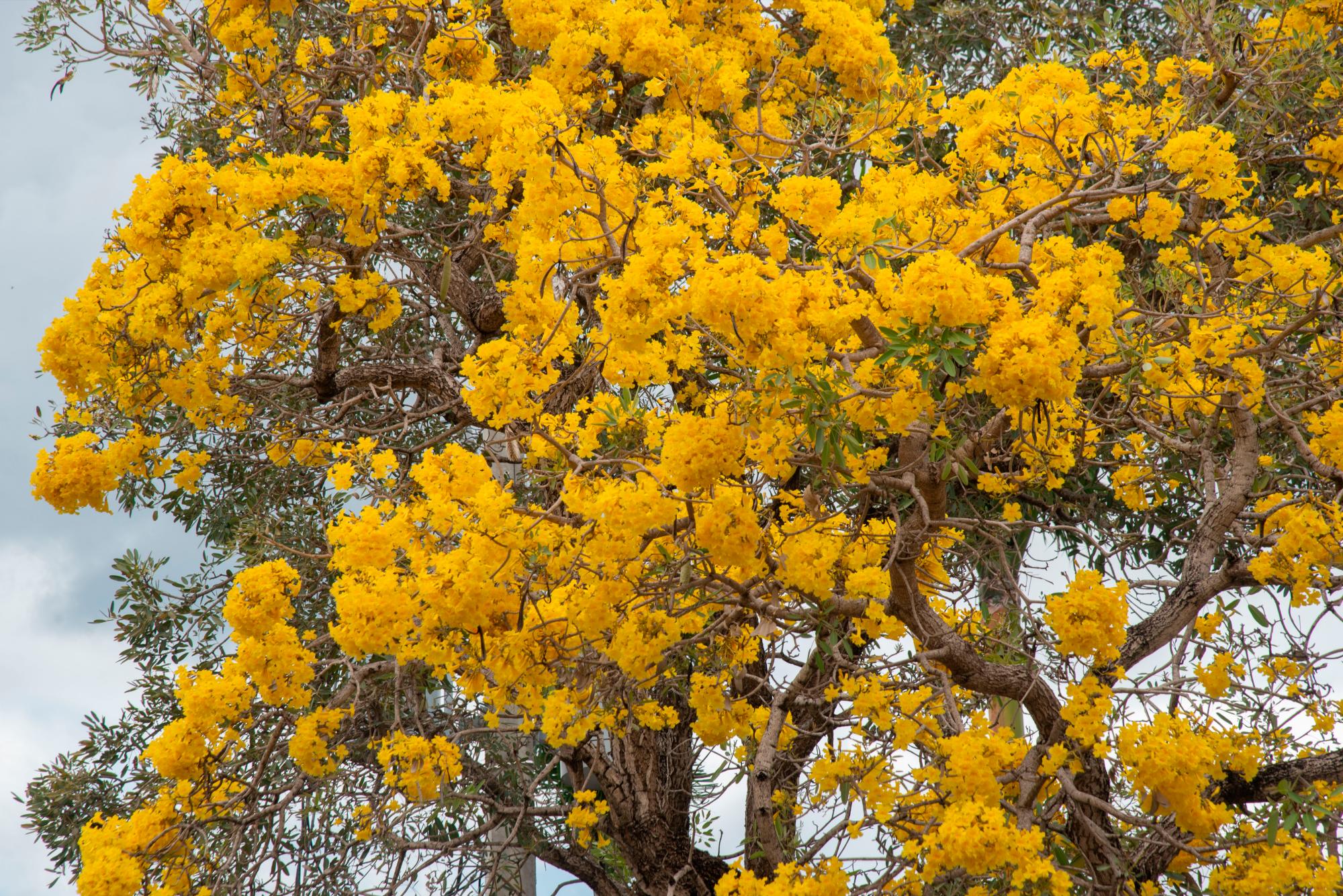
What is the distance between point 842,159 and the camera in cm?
597

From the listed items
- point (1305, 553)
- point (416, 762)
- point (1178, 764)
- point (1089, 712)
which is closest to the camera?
point (1178, 764)

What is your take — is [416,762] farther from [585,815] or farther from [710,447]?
[710,447]

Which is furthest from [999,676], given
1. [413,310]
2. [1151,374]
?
[413,310]

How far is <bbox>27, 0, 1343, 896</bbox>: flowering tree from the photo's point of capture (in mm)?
3496

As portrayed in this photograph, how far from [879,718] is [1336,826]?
1654mm

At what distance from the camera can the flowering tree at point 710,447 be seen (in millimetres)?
3496

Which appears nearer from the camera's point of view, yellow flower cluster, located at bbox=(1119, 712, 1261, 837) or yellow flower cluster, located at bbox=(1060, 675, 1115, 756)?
yellow flower cluster, located at bbox=(1119, 712, 1261, 837)

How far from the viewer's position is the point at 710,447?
312cm

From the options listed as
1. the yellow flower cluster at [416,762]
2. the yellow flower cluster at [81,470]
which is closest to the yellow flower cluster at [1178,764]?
the yellow flower cluster at [416,762]

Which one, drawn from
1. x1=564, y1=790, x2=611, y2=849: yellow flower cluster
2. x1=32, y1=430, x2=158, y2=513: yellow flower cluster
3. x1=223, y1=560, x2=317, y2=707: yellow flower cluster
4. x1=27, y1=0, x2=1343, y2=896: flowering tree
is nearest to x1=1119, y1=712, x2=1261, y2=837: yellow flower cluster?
x1=27, y1=0, x2=1343, y2=896: flowering tree

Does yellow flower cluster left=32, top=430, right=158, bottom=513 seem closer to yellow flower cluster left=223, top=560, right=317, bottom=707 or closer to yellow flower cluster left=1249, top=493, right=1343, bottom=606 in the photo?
yellow flower cluster left=223, top=560, right=317, bottom=707

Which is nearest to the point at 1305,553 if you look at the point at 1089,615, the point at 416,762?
the point at 1089,615

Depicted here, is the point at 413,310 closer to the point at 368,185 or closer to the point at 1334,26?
the point at 368,185

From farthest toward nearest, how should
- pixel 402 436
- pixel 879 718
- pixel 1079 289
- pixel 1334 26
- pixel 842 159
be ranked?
1. pixel 402 436
2. pixel 842 159
3. pixel 1334 26
4. pixel 879 718
5. pixel 1079 289
